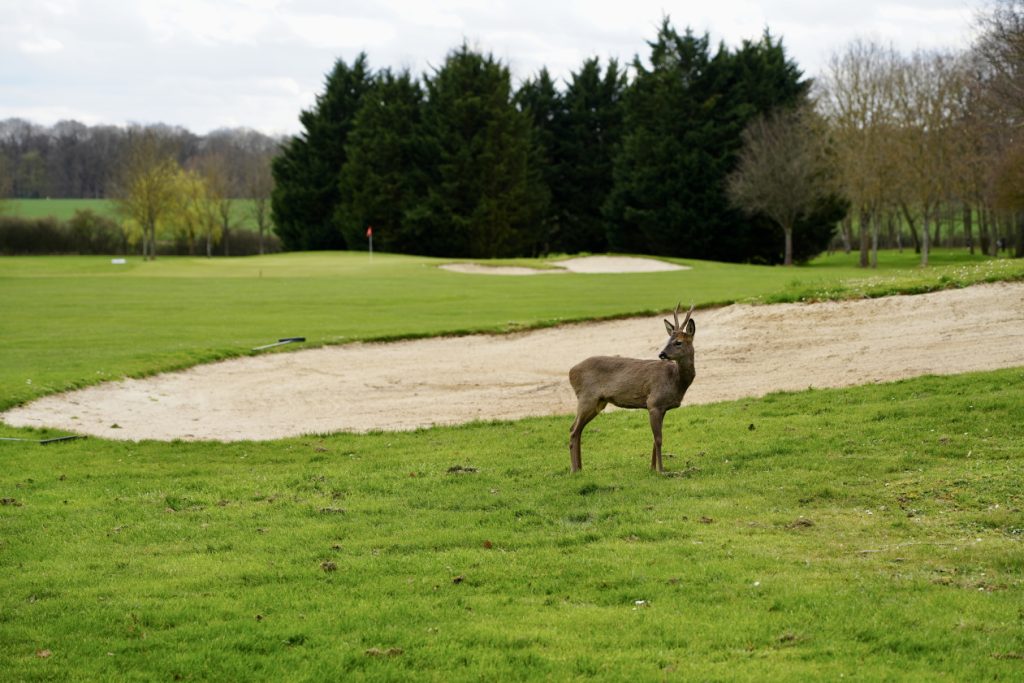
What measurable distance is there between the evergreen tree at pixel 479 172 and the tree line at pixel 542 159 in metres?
0.12

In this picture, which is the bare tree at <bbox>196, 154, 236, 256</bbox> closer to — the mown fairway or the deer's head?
the mown fairway

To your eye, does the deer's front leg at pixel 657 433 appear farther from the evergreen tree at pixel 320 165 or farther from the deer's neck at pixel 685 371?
the evergreen tree at pixel 320 165

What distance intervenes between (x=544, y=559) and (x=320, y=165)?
8948cm

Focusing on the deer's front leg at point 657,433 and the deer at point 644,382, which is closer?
the deer at point 644,382

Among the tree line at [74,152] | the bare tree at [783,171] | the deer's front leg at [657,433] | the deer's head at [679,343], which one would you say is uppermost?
the tree line at [74,152]

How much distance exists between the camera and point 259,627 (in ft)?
23.5

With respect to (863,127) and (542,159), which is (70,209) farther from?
(863,127)

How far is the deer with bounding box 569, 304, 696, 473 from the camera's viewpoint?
11633 millimetres

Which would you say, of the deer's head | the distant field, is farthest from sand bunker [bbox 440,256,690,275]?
the distant field

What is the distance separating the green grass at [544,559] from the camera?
662cm

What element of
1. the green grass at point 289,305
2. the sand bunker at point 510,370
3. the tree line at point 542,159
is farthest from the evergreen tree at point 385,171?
the sand bunker at point 510,370

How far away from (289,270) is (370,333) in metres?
32.7

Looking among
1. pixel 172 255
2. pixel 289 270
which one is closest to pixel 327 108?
pixel 172 255

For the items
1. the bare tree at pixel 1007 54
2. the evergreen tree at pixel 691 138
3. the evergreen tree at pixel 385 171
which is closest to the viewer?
the bare tree at pixel 1007 54
